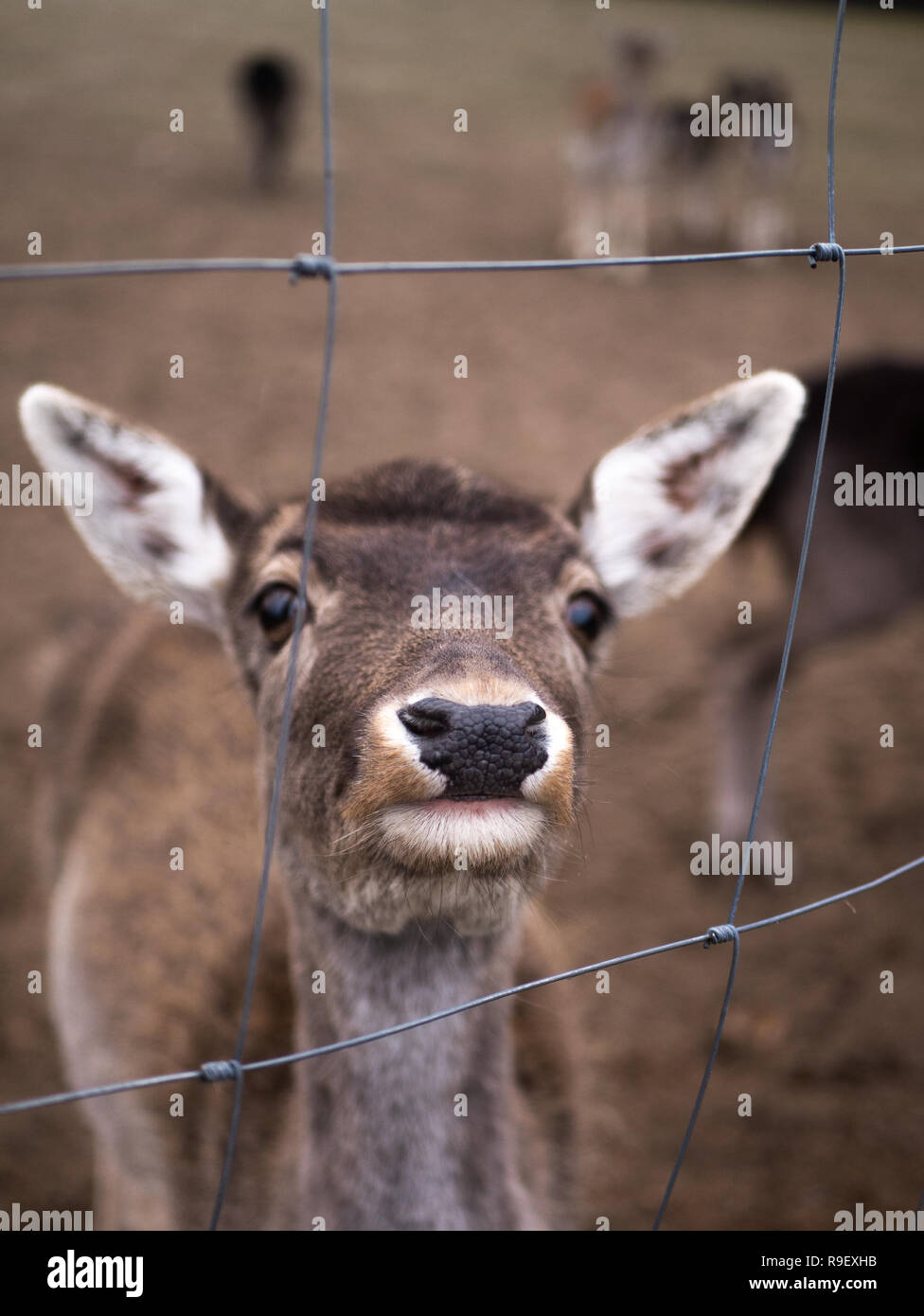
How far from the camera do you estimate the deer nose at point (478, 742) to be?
5.81 ft

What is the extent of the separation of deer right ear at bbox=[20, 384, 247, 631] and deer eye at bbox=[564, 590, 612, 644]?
80cm

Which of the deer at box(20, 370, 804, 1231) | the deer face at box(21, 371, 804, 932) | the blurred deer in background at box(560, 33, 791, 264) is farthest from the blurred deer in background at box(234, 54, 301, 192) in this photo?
the deer face at box(21, 371, 804, 932)

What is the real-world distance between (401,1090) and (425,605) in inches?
40.1

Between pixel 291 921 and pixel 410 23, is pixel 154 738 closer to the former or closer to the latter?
pixel 291 921

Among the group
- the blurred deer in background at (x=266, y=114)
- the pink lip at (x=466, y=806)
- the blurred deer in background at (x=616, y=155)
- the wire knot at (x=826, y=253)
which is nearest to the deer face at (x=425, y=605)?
the pink lip at (x=466, y=806)

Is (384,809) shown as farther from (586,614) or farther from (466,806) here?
(586,614)

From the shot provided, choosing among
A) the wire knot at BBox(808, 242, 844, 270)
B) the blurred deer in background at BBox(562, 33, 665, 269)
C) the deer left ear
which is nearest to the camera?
the wire knot at BBox(808, 242, 844, 270)

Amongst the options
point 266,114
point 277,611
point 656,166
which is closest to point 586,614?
point 277,611

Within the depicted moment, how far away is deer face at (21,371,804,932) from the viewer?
1858 millimetres

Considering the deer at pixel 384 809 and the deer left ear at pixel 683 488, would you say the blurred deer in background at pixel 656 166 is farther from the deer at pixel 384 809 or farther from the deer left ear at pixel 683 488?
the deer at pixel 384 809

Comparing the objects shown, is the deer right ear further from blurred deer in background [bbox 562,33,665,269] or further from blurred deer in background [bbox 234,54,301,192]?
blurred deer in background [bbox 234,54,301,192]

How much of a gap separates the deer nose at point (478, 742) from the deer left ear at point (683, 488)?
954 mm
